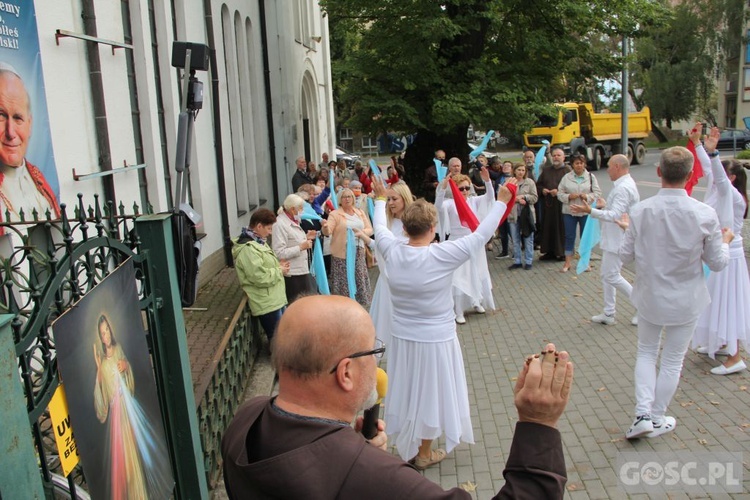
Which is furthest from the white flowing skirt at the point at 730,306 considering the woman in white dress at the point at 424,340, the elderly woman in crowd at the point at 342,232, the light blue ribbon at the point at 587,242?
the elderly woman in crowd at the point at 342,232

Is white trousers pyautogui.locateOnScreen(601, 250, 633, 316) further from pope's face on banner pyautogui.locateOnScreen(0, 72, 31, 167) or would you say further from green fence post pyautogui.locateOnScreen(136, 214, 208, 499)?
pope's face on banner pyautogui.locateOnScreen(0, 72, 31, 167)

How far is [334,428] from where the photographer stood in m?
1.76

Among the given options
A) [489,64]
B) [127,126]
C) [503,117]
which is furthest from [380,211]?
[489,64]

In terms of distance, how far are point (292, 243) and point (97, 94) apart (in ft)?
9.68

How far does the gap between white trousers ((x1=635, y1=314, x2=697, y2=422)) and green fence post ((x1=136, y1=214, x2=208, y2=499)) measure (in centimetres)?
335

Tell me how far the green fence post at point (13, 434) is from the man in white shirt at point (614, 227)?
6.02 metres

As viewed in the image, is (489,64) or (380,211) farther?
(489,64)

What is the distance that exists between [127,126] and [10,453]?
7865 mm

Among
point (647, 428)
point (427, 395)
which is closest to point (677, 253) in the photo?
point (647, 428)

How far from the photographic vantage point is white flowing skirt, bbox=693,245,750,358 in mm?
6418

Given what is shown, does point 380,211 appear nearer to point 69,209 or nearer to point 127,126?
point 69,209

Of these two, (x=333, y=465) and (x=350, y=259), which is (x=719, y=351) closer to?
(x=350, y=259)

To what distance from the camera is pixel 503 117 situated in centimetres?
1695
